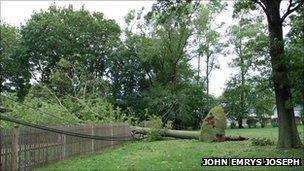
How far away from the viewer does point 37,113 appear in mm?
20391

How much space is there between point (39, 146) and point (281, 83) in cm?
939

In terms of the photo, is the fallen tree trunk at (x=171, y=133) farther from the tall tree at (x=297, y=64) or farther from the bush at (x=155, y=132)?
the tall tree at (x=297, y=64)

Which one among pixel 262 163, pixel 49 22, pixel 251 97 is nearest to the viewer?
pixel 262 163

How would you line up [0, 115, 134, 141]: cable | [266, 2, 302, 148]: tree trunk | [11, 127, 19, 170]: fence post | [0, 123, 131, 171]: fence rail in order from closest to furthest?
[0, 115, 134, 141]: cable
[0, 123, 131, 171]: fence rail
[11, 127, 19, 170]: fence post
[266, 2, 302, 148]: tree trunk

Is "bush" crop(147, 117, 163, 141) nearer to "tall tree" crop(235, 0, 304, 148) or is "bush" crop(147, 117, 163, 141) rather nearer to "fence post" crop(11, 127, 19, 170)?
"tall tree" crop(235, 0, 304, 148)

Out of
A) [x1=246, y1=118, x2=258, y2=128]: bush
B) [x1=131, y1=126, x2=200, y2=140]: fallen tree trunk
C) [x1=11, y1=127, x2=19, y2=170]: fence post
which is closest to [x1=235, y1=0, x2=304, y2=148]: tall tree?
[x1=131, y1=126, x2=200, y2=140]: fallen tree trunk

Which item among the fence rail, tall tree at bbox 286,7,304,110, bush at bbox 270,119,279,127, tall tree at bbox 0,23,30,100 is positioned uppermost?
tall tree at bbox 0,23,30,100

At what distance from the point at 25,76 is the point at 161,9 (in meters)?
32.4

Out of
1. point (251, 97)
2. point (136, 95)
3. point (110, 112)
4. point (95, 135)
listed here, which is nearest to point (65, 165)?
point (95, 135)

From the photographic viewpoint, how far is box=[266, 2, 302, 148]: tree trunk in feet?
61.9

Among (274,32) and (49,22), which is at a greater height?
(49,22)

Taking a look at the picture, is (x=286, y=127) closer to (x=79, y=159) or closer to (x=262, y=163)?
(x=262, y=163)

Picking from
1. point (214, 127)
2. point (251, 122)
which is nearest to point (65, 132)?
point (214, 127)

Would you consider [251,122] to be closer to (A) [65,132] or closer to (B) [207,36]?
(B) [207,36]
